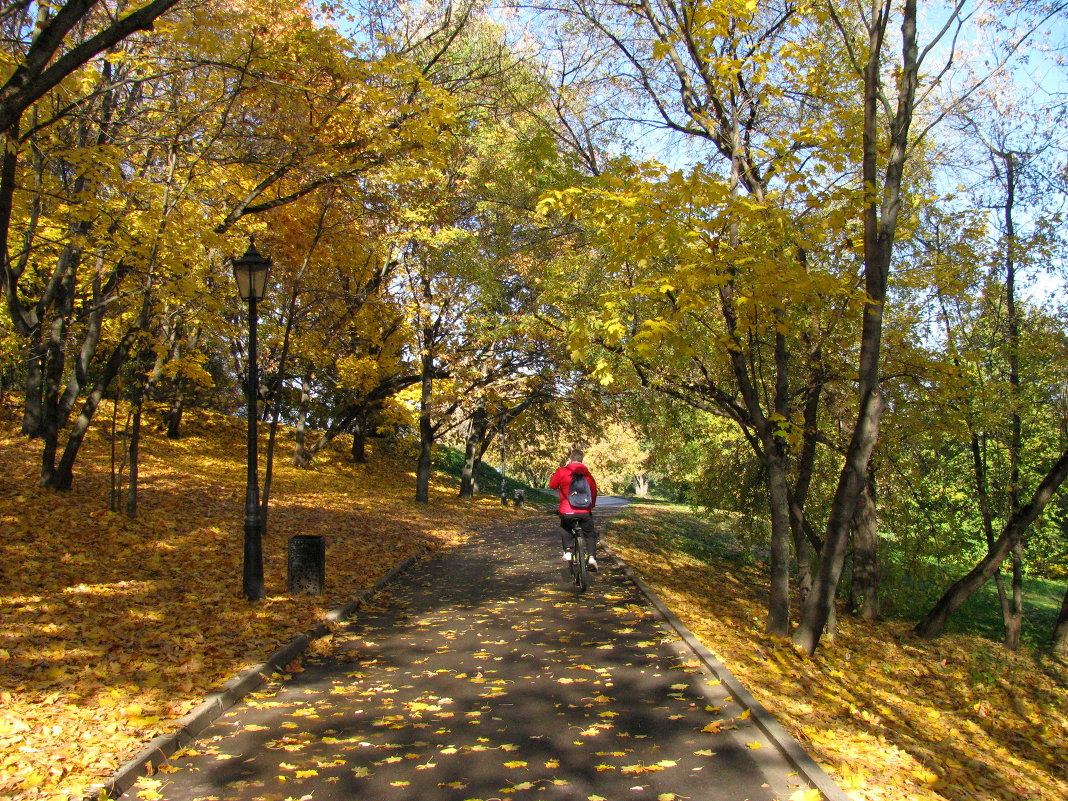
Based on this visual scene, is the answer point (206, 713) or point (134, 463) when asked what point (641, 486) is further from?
point (206, 713)

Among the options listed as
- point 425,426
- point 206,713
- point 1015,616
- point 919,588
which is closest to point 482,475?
point 425,426

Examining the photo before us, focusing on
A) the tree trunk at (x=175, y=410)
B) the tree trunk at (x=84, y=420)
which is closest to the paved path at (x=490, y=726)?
the tree trunk at (x=84, y=420)

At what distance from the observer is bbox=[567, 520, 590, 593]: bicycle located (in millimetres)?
10922

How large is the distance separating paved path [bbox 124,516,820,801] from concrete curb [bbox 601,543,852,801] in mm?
87

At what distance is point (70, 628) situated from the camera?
707 centimetres

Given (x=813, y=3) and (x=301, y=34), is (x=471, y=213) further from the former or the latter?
(x=813, y=3)

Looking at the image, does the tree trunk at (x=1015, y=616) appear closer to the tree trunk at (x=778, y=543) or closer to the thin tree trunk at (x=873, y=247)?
the tree trunk at (x=778, y=543)

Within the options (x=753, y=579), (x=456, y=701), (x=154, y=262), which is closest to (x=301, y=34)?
(x=154, y=262)

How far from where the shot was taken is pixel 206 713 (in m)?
5.44

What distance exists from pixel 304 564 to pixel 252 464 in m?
1.48

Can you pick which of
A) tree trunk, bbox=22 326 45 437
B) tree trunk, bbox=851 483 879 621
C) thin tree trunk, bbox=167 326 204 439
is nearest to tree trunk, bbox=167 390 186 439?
thin tree trunk, bbox=167 326 204 439

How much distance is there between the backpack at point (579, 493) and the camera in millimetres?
10820

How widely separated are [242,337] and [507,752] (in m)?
19.4

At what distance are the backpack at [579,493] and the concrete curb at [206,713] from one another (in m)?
3.52
